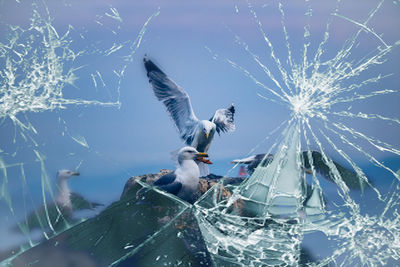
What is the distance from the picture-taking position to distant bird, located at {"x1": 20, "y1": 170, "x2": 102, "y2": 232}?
1640 millimetres

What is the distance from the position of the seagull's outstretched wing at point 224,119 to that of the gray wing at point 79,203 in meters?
0.58

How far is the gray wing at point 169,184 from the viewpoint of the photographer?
163cm

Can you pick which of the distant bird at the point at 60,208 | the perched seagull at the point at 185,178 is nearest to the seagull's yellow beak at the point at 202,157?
the perched seagull at the point at 185,178

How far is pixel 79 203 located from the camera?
166 centimetres

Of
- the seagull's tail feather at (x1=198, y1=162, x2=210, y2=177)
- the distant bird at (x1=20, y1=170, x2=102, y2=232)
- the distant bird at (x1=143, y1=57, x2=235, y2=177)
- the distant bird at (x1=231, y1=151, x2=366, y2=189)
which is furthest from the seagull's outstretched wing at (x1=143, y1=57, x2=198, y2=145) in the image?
the distant bird at (x1=20, y1=170, x2=102, y2=232)

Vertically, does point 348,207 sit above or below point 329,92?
below

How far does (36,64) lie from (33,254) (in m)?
0.73

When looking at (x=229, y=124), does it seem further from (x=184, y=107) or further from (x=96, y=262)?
(x=96, y=262)

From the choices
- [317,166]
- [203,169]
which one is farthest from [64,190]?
[317,166]

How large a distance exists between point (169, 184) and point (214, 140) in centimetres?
25

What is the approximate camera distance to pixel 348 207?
1708 millimetres

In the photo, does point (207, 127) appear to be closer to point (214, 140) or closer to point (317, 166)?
point (214, 140)

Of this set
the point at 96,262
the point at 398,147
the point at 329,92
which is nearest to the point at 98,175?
the point at 96,262

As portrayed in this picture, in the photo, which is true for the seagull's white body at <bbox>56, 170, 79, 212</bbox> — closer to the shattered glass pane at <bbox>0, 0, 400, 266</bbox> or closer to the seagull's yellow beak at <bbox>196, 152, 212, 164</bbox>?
the shattered glass pane at <bbox>0, 0, 400, 266</bbox>
